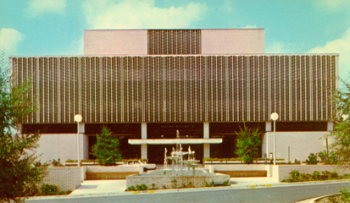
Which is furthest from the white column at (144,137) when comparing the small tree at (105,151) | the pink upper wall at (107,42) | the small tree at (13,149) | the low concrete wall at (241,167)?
the small tree at (13,149)

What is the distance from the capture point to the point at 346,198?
1592 centimetres

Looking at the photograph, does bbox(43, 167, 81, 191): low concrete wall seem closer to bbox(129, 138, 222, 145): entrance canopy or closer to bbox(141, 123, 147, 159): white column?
bbox(129, 138, 222, 145): entrance canopy

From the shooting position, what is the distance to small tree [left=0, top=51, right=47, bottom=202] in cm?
1147

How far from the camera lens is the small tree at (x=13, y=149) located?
11469 mm

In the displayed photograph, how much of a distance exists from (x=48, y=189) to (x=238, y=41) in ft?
125

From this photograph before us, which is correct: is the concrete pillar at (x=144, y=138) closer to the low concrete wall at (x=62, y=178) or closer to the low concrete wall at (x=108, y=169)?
the low concrete wall at (x=108, y=169)

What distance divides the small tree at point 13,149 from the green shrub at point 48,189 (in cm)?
1123

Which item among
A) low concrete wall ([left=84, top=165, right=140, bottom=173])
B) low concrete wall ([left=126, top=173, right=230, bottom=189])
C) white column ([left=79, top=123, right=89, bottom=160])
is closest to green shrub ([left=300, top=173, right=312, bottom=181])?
low concrete wall ([left=126, top=173, right=230, bottom=189])

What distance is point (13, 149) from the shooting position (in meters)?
11.8

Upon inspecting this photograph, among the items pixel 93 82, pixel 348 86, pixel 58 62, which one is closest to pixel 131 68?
pixel 93 82

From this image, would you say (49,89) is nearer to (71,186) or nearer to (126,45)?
(126,45)

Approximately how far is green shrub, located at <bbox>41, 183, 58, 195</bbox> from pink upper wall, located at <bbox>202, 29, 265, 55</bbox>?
115ft

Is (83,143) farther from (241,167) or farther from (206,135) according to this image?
(241,167)

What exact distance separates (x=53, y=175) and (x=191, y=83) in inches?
1089
